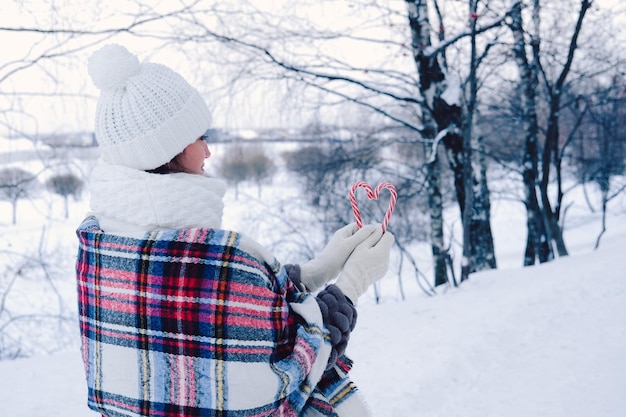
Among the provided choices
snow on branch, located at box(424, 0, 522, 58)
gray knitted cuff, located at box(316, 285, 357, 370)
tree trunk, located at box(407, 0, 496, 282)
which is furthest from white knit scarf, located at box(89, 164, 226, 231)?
tree trunk, located at box(407, 0, 496, 282)

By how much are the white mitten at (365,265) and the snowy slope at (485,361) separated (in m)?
1.61

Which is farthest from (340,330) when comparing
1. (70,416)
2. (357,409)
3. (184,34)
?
(184,34)

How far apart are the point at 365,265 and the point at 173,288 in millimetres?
662

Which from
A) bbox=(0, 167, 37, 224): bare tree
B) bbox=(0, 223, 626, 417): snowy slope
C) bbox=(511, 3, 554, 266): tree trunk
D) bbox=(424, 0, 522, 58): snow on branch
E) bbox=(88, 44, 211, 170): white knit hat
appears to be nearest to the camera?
bbox=(88, 44, 211, 170): white knit hat

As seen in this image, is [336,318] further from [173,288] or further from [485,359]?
[485,359]

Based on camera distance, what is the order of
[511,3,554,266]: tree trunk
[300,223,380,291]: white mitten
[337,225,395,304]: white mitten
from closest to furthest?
[337,225,395,304]: white mitten, [300,223,380,291]: white mitten, [511,3,554,266]: tree trunk

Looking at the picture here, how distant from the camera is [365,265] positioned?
5.66ft

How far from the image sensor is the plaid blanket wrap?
4.22ft

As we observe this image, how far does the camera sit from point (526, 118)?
30.2ft

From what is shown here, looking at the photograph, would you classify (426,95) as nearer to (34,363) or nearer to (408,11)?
(408,11)

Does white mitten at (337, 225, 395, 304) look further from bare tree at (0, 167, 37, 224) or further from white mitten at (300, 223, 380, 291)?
bare tree at (0, 167, 37, 224)

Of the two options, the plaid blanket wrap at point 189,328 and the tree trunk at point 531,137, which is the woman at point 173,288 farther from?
the tree trunk at point 531,137

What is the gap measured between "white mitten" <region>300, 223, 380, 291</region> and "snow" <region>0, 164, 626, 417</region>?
4.98 ft

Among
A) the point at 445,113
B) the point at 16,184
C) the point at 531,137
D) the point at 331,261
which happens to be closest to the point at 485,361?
the point at 331,261
